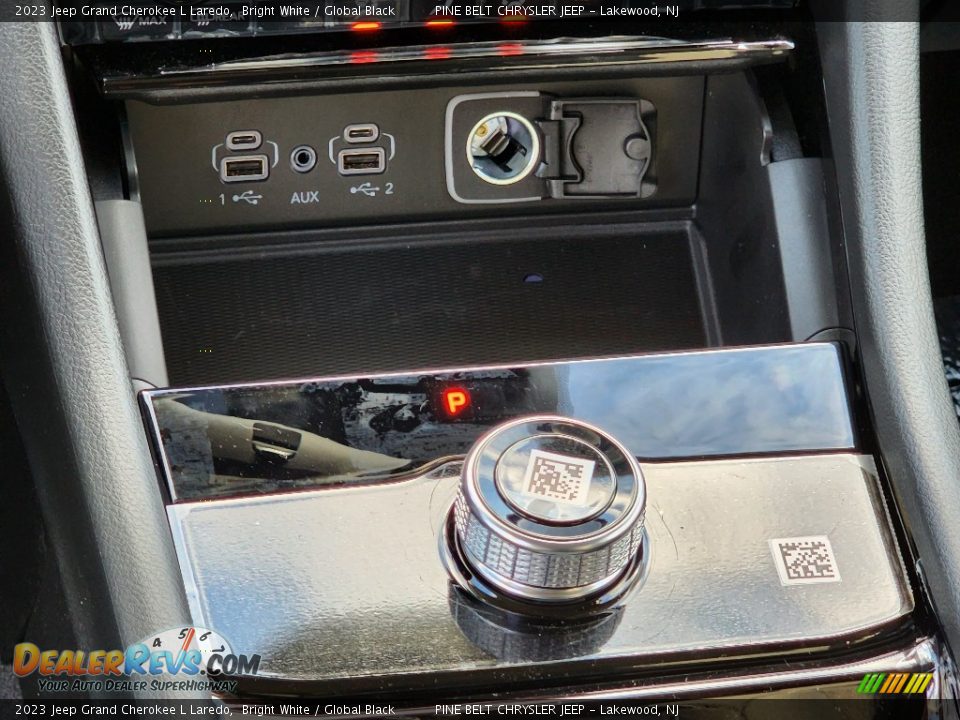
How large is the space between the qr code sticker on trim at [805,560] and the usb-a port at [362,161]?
46cm

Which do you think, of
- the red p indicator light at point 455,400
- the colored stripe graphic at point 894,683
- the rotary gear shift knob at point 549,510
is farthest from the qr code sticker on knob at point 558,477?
the colored stripe graphic at point 894,683

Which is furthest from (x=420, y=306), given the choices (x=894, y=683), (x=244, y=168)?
(x=894, y=683)

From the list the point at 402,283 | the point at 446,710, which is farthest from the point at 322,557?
the point at 402,283

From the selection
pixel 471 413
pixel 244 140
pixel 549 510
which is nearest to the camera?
pixel 549 510

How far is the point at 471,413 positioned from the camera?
684 millimetres

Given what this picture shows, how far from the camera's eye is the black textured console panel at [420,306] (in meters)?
0.86

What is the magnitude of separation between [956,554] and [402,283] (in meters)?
0.50

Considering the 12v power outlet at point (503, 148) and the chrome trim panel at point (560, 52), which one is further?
the 12v power outlet at point (503, 148)

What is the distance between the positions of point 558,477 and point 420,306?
350 millimetres

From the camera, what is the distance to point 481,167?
0.89m

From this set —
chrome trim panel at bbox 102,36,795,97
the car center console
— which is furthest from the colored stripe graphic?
chrome trim panel at bbox 102,36,795,97

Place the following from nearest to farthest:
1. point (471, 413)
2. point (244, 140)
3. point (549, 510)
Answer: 1. point (549, 510)
2. point (471, 413)
3. point (244, 140)

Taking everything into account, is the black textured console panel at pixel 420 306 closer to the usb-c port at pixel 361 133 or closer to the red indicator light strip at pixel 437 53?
the usb-c port at pixel 361 133

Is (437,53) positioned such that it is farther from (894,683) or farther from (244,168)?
(894,683)
